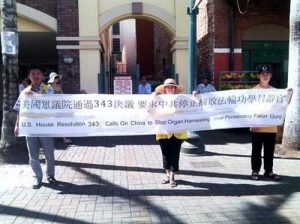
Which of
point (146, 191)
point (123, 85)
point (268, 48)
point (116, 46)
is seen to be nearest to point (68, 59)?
point (123, 85)

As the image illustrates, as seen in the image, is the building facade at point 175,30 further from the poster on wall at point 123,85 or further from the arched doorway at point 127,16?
the poster on wall at point 123,85

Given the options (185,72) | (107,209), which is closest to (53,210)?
(107,209)

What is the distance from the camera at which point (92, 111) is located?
7.01 meters

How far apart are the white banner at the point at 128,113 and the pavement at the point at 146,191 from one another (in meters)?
0.86

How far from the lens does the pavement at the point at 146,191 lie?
5477 millimetres

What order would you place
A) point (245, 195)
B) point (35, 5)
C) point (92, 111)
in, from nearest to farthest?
point (245, 195) → point (92, 111) → point (35, 5)

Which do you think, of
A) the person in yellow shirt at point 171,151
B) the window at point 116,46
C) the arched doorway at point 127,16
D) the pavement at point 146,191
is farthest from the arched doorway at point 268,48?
the window at point 116,46

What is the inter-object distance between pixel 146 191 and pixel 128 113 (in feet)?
4.32

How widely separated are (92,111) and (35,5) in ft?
23.0

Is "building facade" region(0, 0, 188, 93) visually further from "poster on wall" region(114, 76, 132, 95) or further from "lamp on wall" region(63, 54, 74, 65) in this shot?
"poster on wall" region(114, 76, 132, 95)

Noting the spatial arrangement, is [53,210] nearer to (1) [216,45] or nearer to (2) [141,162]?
(2) [141,162]

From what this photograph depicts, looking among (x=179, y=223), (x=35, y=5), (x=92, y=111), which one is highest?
(x=35, y=5)

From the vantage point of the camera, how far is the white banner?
686 cm

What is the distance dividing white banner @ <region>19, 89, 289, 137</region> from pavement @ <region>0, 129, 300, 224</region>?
86 cm
